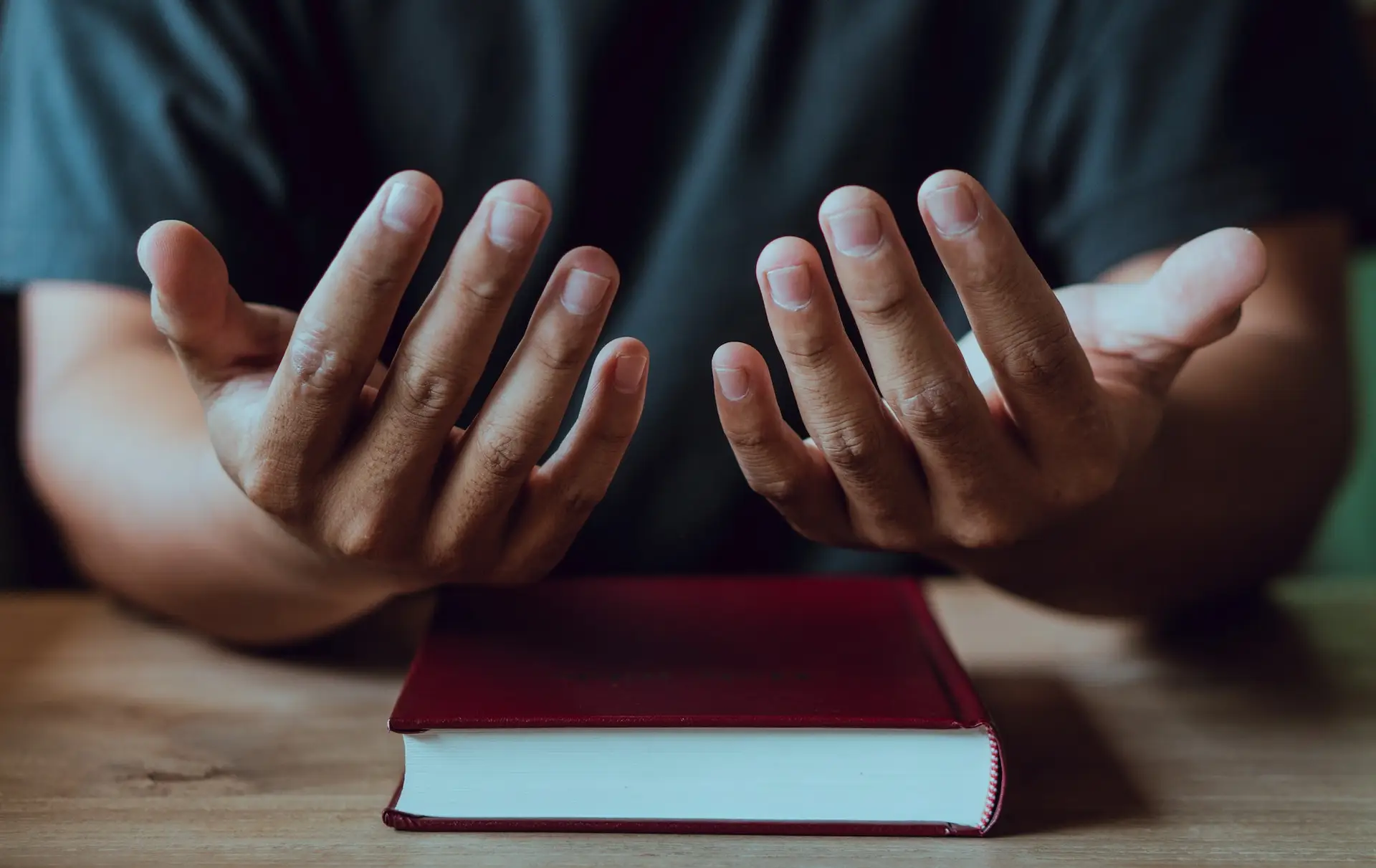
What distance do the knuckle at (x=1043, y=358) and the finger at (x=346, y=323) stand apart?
0.18 meters

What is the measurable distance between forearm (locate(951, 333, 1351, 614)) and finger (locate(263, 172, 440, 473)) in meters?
0.25

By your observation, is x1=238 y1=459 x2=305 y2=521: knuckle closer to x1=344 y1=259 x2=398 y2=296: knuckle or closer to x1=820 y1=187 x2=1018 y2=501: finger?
x1=344 y1=259 x2=398 y2=296: knuckle

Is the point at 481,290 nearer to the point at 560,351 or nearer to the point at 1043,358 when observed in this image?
the point at 560,351

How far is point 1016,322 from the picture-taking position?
1.07 ft

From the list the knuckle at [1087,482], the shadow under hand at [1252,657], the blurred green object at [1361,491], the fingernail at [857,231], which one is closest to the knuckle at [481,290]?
the fingernail at [857,231]

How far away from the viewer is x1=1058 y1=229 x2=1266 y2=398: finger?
1.06 feet

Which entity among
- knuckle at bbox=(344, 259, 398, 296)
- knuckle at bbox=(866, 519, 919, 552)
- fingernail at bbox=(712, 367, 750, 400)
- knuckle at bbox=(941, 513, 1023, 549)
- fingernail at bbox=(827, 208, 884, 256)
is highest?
fingernail at bbox=(827, 208, 884, 256)

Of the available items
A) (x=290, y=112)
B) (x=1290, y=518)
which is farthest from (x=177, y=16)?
(x=1290, y=518)

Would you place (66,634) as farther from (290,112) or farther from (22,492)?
(22,492)

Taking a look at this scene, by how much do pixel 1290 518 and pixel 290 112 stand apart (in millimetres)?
642

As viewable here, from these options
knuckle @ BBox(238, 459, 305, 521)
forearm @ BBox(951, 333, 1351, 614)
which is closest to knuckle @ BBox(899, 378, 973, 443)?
forearm @ BBox(951, 333, 1351, 614)

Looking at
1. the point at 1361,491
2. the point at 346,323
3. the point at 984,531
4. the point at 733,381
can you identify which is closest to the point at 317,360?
the point at 346,323

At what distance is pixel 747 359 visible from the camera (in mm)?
342

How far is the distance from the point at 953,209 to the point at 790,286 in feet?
0.17
